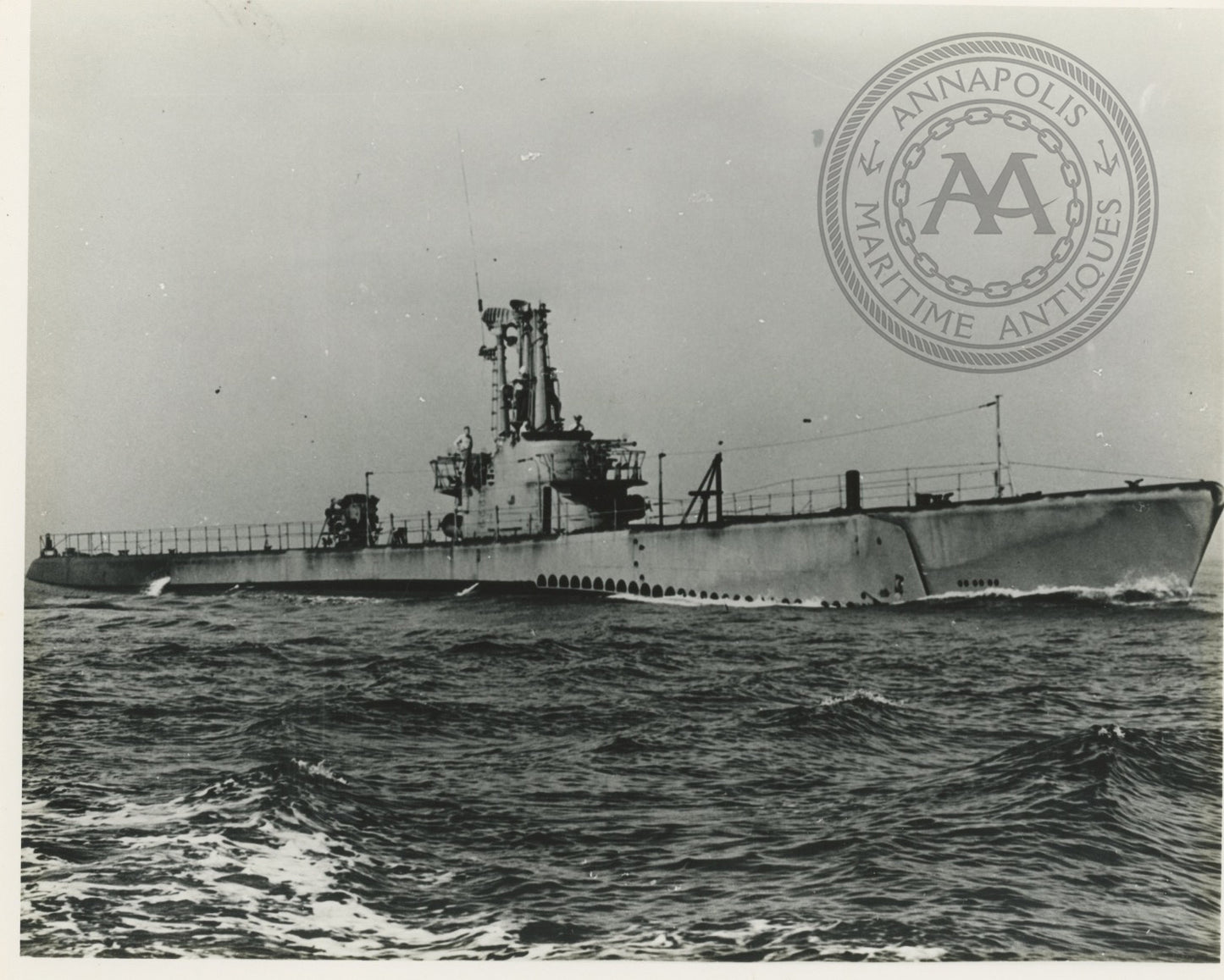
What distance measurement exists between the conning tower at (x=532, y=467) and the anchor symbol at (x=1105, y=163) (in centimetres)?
1393

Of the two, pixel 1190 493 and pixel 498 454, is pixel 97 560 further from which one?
pixel 1190 493

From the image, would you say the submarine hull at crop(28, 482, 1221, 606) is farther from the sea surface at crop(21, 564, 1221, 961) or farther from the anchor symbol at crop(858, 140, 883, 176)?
the anchor symbol at crop(858, 140, 883, 176)

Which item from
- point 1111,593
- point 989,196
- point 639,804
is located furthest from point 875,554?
point 639,804

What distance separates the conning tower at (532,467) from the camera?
944 inches

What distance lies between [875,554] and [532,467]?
362 inches

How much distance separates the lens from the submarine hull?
50.8 ft

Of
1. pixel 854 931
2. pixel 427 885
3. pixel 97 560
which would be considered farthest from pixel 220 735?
pixel 97 560

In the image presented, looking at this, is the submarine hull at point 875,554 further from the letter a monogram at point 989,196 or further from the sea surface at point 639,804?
the letter a monogram at point 989,196

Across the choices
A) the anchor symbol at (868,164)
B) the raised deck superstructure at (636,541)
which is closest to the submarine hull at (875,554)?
the raised deck superstructure at (636,541)

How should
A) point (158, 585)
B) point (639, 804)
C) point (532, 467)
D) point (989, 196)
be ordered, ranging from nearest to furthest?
point (639, 804), point (989, 196), point (532, 467), point (158, 585)

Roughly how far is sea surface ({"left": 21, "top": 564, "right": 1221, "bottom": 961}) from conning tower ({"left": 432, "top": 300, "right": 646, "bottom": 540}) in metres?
11.1

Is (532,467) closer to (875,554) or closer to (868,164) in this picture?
(875,554)

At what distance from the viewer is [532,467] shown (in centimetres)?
2438

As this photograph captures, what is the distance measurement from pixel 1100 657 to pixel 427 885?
7.84m
